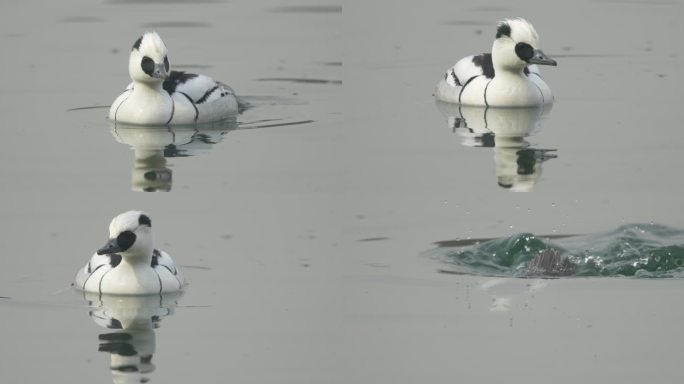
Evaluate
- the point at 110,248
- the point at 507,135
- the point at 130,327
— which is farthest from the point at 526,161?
the point at 130,327

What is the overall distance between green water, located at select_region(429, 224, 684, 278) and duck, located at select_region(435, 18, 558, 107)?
6.42 metres

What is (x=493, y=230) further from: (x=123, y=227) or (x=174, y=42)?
(x=174, y=42)

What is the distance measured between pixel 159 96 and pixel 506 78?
4.37 metres

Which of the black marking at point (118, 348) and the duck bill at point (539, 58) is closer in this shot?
the black marking at point (118, 348)

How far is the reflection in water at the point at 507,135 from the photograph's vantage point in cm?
1905

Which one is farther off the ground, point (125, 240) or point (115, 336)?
point (125, 240)

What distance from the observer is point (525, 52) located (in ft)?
76.8

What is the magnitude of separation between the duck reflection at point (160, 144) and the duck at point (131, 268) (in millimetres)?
2452

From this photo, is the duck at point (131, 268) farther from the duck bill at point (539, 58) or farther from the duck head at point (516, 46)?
the duck head at point (516, 46)

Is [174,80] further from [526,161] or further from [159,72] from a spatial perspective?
[526,161]

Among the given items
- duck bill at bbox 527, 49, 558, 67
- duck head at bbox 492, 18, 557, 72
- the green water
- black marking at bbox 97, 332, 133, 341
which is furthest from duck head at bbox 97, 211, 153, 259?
duck head at bbox 492, 18, 557, 72

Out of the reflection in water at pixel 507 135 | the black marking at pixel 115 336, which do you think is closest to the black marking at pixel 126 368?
the black marking at pixel 115 336

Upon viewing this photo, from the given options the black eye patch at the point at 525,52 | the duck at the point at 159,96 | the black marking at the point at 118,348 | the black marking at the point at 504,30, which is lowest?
the black marking at the point at 118,348

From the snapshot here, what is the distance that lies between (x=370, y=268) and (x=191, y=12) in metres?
15.8
